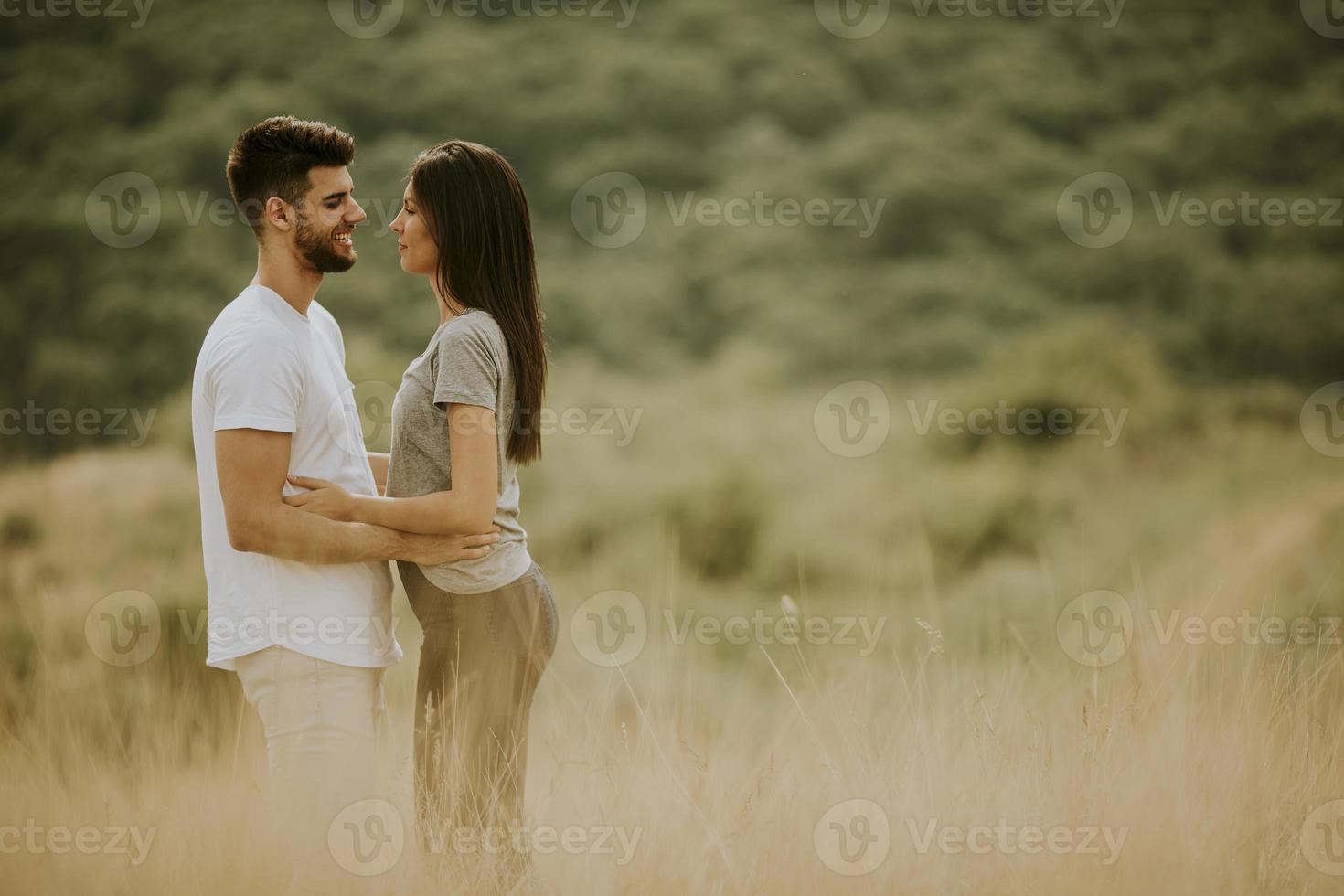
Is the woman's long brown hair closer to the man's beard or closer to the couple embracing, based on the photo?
the couple embracing

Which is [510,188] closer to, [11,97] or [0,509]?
[0,509]

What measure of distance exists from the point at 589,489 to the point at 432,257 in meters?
6.74

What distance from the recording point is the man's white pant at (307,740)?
7.26 ft

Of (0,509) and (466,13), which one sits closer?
(0,509)

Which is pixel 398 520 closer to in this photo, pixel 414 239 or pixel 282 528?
pixel 282 528

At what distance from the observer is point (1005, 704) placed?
3191mm

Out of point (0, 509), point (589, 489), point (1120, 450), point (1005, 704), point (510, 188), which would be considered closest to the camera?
point (510, 188)

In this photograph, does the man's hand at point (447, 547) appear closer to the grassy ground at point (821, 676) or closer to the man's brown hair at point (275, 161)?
the grassy ground at point (821, 676)

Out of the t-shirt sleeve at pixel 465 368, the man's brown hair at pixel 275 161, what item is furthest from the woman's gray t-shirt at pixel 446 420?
the man's brown hair at pixel 275 161

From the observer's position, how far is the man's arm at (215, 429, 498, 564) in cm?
215

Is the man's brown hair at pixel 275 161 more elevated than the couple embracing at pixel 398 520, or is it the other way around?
the man's brown hair at pixel 275 161

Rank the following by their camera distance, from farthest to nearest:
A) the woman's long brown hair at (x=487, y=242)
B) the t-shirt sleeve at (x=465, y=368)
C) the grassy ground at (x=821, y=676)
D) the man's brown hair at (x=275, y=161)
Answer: the grassy ground at (x=821, y=676)
the man's brown hair at (x=275, y=161)
the woman's long brown hair at (x=487, y=242)
the t-shirt sleeve at (x=465, y=368)

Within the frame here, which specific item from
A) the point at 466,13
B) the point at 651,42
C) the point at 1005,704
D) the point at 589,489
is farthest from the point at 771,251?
the point at 1005,704

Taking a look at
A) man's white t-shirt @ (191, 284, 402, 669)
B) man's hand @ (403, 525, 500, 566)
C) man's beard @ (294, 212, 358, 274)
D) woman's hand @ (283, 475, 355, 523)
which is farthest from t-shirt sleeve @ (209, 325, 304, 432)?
man's hand @ (403, 525, 500, 566)
